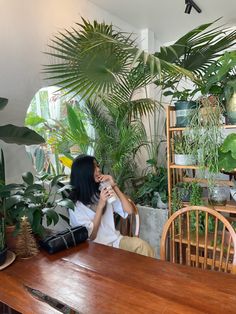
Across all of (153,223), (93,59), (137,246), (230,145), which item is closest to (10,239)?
(137,246)

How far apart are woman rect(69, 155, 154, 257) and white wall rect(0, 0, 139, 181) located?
478 millimetres

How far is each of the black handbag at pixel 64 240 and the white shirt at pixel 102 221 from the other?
0.22 metres

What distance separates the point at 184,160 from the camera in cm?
202

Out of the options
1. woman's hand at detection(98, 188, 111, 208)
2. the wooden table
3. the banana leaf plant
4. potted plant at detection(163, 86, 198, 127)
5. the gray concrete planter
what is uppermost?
potted plant at detection(163, 86, 198, 127)

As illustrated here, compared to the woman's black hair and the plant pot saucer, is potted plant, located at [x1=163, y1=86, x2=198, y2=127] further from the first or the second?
the plant pot saucer

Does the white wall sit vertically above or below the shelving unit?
above

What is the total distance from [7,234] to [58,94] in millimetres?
1530

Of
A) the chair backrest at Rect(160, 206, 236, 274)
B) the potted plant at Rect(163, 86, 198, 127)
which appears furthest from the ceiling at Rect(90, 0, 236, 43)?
the chair backrest at Rect(160, 206, 236, 274)

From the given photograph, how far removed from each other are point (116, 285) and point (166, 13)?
281 centimetres

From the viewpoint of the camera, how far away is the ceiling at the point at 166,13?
258 cm

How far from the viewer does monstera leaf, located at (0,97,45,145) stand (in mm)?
1422

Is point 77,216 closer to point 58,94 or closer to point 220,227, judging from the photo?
point 220,227

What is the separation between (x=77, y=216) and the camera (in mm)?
1692

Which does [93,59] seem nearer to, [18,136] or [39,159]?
[18,136]
